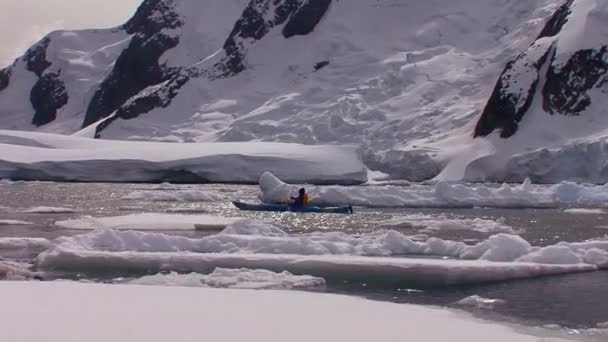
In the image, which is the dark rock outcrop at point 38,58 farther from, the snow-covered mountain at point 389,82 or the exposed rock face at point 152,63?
the snow-covered mountain at point 389,82

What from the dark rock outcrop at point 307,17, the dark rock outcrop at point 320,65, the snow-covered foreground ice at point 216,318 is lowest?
the snow-covered foreground ice at point 216,318

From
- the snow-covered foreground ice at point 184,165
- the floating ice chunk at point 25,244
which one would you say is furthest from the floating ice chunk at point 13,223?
the snow-covered foreground ice at point 184,165

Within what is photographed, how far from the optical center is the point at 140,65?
12500 cm

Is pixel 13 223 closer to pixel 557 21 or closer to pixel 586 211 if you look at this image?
pixel 586 211

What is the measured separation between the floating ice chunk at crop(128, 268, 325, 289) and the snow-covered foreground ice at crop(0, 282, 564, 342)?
99 cm

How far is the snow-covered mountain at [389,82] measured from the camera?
200 feet

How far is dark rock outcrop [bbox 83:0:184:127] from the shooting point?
398 feet

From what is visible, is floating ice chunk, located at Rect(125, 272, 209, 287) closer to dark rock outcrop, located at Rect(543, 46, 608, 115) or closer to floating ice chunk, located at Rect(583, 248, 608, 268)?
floating ice chunk, located at Rect(583, 248, 608, 268)

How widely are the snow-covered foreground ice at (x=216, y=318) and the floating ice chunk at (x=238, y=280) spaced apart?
38.9 inches

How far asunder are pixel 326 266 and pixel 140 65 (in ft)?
376

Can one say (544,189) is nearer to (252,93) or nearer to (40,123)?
(252,93)

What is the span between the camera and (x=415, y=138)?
2645 inches

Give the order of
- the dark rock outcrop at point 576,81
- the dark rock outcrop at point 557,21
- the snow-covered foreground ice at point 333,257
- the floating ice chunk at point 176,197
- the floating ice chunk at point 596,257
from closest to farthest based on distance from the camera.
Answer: the snow-covered foreground ice at point 333,257 < the floating ice chunk at point 596,257 < the floating ice chunk at point 176,197 < the dark rock outcrop at point 576,81 < the dark rock outcrop at point 557,21

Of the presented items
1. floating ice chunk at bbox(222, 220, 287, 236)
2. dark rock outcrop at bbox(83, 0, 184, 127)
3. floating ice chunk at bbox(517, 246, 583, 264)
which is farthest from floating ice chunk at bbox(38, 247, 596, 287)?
dark rock outcrop at bbox(83, 0, 184, 127)
